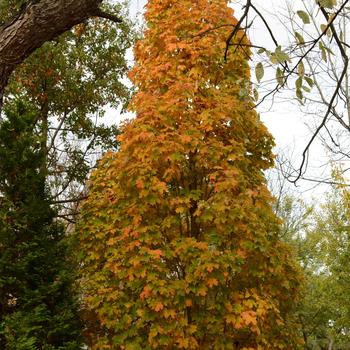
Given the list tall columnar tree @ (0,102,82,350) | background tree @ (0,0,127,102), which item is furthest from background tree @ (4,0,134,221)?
background tree @ (0,0,127,102)

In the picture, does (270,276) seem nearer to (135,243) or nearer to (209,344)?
(209,344)

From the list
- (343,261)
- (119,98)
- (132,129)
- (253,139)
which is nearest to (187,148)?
(132,129)

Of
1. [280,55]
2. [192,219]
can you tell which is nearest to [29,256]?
[192,219]

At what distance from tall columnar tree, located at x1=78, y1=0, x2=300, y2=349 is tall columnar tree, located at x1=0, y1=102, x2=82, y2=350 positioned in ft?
1.78

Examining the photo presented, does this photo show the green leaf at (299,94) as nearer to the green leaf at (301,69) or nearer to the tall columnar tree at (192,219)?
the green leaf at (301,69)

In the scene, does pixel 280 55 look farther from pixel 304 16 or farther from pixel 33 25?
pixel 33 25

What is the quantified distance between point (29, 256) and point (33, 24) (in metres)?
4.79

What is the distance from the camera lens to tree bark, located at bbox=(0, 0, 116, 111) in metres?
2.92

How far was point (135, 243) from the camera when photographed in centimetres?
668

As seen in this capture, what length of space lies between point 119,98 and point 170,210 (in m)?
5.34

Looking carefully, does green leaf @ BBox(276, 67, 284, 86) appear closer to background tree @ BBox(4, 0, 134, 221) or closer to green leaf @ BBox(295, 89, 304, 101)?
green leaf @ BBox(295, 89, 304, 101)

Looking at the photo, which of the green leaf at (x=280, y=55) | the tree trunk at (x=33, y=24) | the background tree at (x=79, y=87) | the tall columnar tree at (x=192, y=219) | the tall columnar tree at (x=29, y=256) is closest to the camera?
the green leaf at (x=280, y=55)

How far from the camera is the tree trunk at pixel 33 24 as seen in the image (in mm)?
2916

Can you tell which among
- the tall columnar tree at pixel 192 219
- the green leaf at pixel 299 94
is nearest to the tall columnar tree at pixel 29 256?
the tall columnar tree at pixel 192 219
